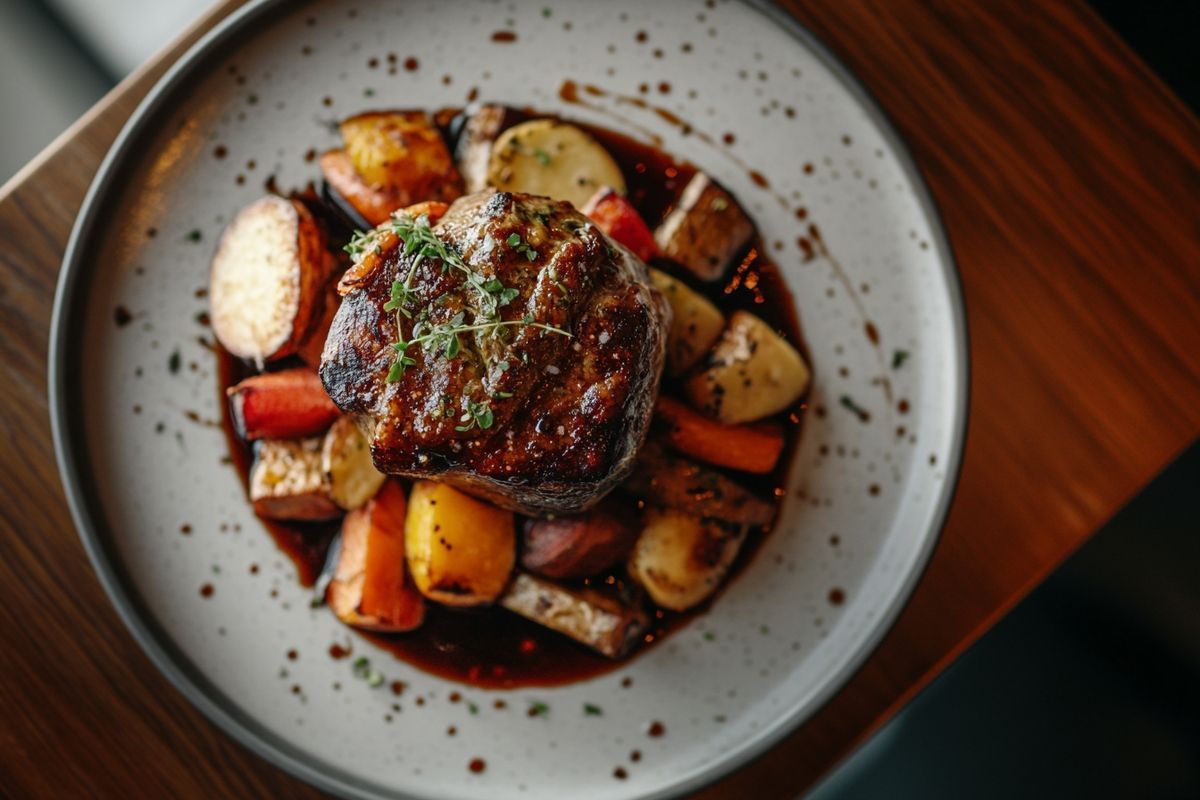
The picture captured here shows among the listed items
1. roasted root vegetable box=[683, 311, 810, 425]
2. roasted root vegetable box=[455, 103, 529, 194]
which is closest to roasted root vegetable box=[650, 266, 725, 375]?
roasted root vegetable box=[683, 311, 810, 425]

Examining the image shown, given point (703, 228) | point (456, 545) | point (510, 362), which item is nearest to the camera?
point (510, 362)

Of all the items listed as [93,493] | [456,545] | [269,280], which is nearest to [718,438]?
[456,545]

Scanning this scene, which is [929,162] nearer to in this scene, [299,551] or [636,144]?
[636,144]

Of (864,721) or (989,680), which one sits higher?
(989,680)

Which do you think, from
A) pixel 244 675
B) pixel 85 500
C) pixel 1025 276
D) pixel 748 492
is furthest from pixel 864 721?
pixel 85 500

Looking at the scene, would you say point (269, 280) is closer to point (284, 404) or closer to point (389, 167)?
point (284, 404)

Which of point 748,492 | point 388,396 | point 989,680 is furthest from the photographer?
point 989,680

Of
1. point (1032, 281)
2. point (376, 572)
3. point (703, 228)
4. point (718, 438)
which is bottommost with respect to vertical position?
point (376, 572)
